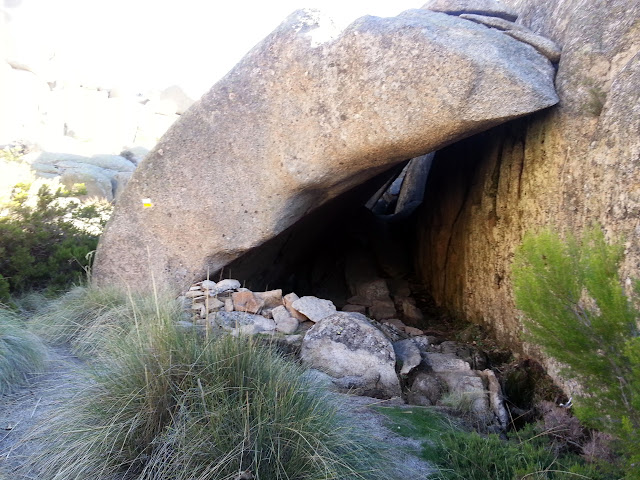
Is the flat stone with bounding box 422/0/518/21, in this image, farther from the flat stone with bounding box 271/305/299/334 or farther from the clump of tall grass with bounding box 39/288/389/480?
the clump of tall grass with bounding box 39/288/389/480

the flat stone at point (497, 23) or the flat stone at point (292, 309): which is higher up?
the flat stone at point (497, 23)

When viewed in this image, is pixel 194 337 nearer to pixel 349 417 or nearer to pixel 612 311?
pixel 349 417

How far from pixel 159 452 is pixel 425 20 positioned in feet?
14.4

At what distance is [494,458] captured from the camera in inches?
122

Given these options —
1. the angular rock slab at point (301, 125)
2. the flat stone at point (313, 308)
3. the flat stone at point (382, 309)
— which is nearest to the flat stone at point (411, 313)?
the flat stone at point (382, 309)

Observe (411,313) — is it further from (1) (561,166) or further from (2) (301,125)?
(1) (561,166)

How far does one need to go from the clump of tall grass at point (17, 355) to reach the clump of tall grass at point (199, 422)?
1.14 metres

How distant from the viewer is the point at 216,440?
262 centimetres

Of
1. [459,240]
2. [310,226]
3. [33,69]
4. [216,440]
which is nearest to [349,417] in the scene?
[216,440]

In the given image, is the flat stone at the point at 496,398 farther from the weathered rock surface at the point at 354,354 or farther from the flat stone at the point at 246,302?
the flat stone at the point at 246,302

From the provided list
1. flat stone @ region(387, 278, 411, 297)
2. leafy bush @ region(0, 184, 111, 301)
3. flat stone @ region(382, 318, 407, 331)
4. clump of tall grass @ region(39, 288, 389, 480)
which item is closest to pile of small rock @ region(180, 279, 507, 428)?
clump of tall grass @ region(39, 288, 389, 480)

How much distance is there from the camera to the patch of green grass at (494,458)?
2854 millimetres

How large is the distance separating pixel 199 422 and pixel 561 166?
11.8 ft

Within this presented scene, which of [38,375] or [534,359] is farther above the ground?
[38,375]
